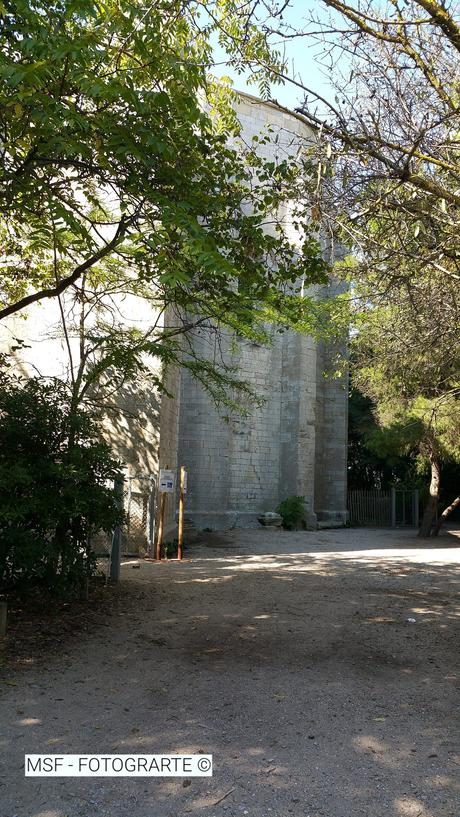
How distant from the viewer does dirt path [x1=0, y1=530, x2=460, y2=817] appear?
3420 millimetres

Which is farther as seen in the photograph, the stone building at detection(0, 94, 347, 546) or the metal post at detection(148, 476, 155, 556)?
the stone building at detection(0, 94, 347, 546)

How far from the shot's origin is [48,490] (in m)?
7.25

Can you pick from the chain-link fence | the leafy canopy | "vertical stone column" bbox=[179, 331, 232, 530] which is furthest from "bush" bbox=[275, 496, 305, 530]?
the leafy canopy

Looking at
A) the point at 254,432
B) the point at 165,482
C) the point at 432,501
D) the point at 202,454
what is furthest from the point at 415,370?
the point at 254,432

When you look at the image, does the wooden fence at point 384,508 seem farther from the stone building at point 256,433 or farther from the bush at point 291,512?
the bush at point 291,512

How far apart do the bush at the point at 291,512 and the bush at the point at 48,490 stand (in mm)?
14949

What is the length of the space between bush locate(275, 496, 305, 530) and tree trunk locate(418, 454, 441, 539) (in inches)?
165

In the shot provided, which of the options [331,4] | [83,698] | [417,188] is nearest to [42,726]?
[83,698]

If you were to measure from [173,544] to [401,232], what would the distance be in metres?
10.5

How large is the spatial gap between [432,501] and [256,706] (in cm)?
1825

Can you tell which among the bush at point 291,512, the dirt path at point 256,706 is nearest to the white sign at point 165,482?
the dirt path at point 256,706

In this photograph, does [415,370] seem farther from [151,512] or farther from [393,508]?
[393,508]

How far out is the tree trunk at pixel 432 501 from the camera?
21.3m

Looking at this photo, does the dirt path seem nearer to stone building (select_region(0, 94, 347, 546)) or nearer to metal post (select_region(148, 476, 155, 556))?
metal post (select_region(148, 476, 155, 556))
